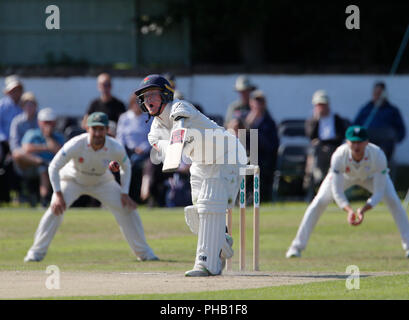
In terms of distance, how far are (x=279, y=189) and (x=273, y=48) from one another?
7.09m

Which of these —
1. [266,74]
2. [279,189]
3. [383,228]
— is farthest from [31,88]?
[383,228]

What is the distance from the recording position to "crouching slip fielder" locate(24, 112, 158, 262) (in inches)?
544

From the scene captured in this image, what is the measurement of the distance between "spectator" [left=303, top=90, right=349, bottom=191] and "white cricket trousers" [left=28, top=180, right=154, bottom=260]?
6.08 m

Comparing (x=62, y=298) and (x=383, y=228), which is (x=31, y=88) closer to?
(x=383, y=228)

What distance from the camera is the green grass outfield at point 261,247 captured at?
406 inches

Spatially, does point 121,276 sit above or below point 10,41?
below

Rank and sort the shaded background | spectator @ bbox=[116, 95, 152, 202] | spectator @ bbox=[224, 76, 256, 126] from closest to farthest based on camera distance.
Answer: spectator @ bbox=[116, 95, 152, 202] → spectator @ bbox=[224, 76, 256, 126] → the shaded background

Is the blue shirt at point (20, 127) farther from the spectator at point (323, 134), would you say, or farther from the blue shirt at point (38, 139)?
the spectator at point (323, 134)

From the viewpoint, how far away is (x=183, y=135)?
1038cm

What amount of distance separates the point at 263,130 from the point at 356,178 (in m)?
4.88

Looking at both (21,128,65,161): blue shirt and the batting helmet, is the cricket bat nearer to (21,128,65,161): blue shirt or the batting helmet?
the batting helmet

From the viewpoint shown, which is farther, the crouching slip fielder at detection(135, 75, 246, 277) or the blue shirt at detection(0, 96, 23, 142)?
the blue shirt at detection(0, 96, 23, 142)

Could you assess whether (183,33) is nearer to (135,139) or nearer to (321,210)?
(135,139)

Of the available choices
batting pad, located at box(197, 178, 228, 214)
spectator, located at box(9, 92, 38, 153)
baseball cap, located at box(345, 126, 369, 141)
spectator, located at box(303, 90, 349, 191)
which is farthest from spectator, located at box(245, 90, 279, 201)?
batting pad, located at box(197, 178, 228, 214)
